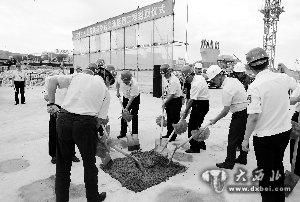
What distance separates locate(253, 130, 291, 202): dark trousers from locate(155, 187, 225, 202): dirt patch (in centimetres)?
81

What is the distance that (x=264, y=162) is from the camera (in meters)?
2.44

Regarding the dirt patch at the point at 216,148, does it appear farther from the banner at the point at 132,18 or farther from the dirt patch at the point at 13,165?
the banner at the point at 132,18

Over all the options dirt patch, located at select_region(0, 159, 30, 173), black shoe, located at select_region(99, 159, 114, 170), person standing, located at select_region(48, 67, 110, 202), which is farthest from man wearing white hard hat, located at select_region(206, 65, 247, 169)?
dirt patch, located at select_region(0, 159, 30, 173)

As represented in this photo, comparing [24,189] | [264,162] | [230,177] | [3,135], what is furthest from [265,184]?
[3,135]

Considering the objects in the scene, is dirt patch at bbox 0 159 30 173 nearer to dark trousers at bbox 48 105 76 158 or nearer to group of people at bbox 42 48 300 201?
dark trousers at bbox 48 105 76 158

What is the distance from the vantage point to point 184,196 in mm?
3205

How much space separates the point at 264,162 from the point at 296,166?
1630 millimetres

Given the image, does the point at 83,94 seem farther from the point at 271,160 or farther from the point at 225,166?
the point at 225,166

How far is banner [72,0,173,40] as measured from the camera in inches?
556

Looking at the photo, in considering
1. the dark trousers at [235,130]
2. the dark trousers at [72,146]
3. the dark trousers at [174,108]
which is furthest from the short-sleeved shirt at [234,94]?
the dark trousers at [72,146]

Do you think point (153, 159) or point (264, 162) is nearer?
point (264, 162)

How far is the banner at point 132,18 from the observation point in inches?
556

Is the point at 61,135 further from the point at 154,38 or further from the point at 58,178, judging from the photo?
the point at 154,38

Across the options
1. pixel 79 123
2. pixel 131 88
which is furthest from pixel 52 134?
pixel 131 88
